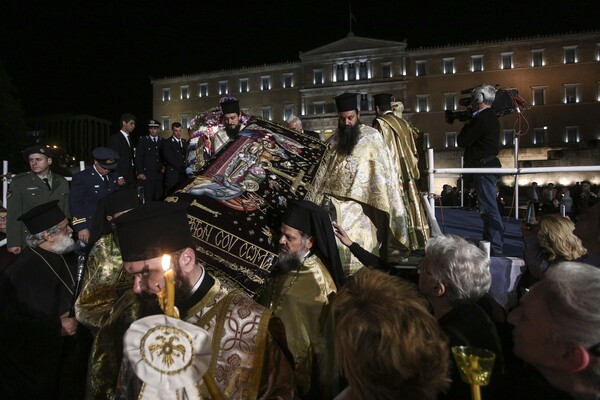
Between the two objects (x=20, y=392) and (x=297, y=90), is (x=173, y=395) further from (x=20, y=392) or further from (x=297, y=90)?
(x=297, y=90)

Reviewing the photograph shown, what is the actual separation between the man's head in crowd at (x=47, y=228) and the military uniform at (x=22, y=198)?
99.7 inches

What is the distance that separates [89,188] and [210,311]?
5.10 meters

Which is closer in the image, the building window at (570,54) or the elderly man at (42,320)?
the elderly man at (42,320)

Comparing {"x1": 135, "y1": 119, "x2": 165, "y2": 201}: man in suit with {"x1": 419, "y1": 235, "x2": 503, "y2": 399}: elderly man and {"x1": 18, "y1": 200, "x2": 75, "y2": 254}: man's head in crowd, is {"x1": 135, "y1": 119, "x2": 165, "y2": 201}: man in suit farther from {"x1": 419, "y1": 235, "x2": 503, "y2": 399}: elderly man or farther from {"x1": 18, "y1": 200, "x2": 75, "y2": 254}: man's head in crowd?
{"x1": 419, "y1": 235, "x2": 503, "y2": 399}: elderly man

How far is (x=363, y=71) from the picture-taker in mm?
57812

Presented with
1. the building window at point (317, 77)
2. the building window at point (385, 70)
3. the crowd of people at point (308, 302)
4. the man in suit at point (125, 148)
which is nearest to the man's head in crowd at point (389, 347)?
the crowd of people at point (308, 302)

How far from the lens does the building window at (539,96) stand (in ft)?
173

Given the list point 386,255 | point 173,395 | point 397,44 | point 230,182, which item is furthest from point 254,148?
point 397,44

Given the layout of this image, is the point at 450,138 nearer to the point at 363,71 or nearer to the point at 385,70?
the point at 385,70

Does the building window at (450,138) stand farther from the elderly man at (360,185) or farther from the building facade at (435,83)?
the elderly man at (360,185)

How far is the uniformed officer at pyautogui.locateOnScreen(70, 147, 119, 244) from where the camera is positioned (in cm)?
650

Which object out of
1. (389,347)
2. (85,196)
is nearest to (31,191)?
(85,196)

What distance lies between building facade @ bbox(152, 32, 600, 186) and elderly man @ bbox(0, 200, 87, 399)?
155 feet

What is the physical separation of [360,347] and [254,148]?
3.63 meters
